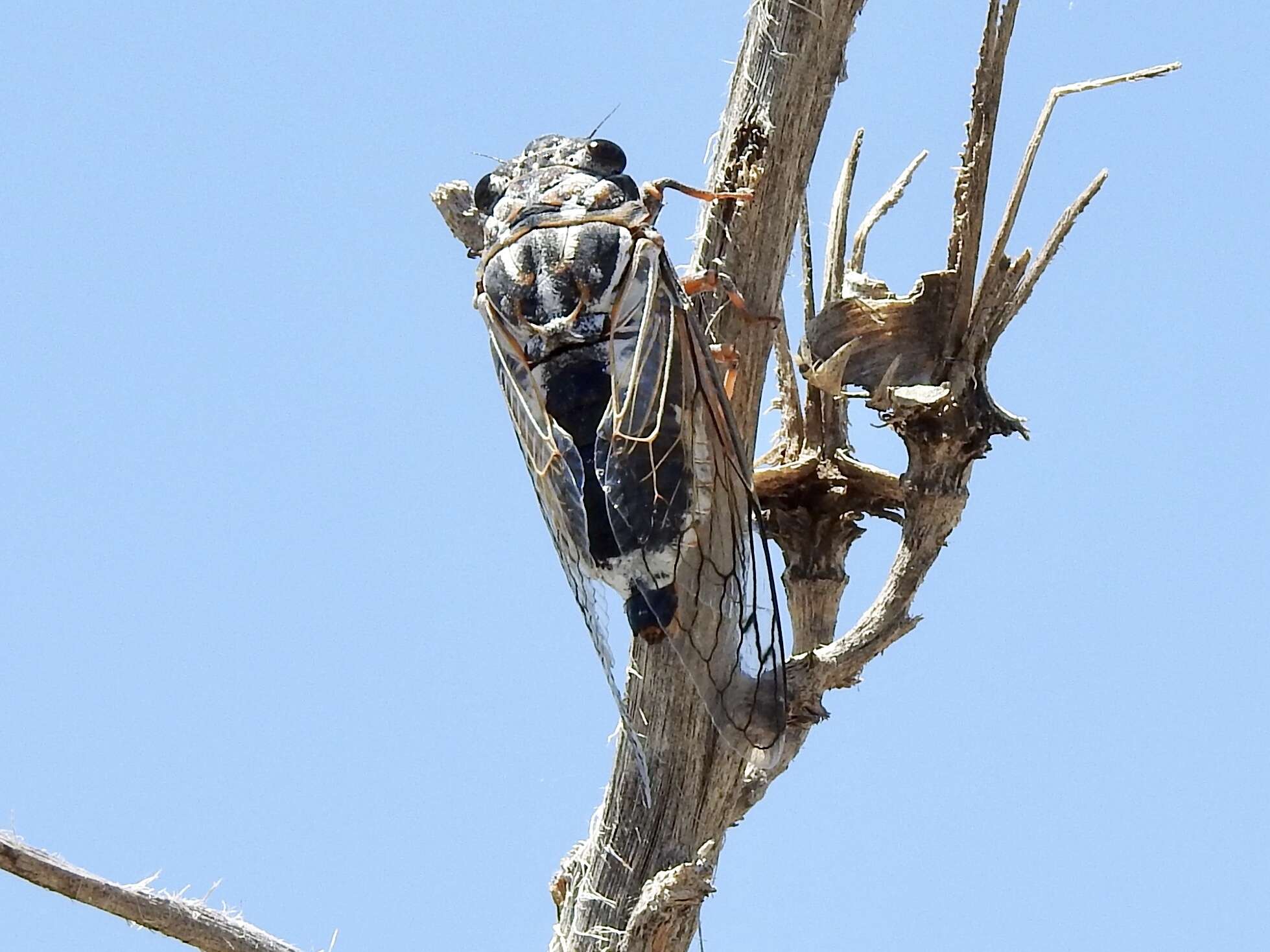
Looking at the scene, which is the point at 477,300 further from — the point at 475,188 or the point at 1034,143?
the point at 1034,143

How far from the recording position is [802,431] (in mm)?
2959

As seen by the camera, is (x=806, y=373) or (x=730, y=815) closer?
(x=730, y=815)

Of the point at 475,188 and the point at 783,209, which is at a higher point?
the point at 475,188

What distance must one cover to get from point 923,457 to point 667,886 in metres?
0.88

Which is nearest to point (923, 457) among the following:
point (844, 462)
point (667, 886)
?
point (844, 462)

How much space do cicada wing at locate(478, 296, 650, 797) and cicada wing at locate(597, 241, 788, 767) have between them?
100mm

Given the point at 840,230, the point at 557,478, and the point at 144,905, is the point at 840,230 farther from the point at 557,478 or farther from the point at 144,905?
the point at 144,905

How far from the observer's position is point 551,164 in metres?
3.19

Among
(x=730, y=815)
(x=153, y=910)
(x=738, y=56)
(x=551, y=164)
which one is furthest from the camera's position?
(x=551, y=164)

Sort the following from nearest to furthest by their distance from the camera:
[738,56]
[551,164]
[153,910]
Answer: [153,910], [738,56], [551,164]

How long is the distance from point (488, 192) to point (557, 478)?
0.80 metres

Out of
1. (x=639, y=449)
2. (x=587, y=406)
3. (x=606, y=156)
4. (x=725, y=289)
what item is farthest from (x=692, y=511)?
(x=606, y=156)

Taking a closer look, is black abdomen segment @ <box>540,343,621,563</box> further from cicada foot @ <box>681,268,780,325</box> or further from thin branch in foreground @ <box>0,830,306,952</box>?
thin branch in foreground @ <box>0,830,306,952</box>

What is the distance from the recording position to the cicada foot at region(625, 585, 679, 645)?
8.27ft
